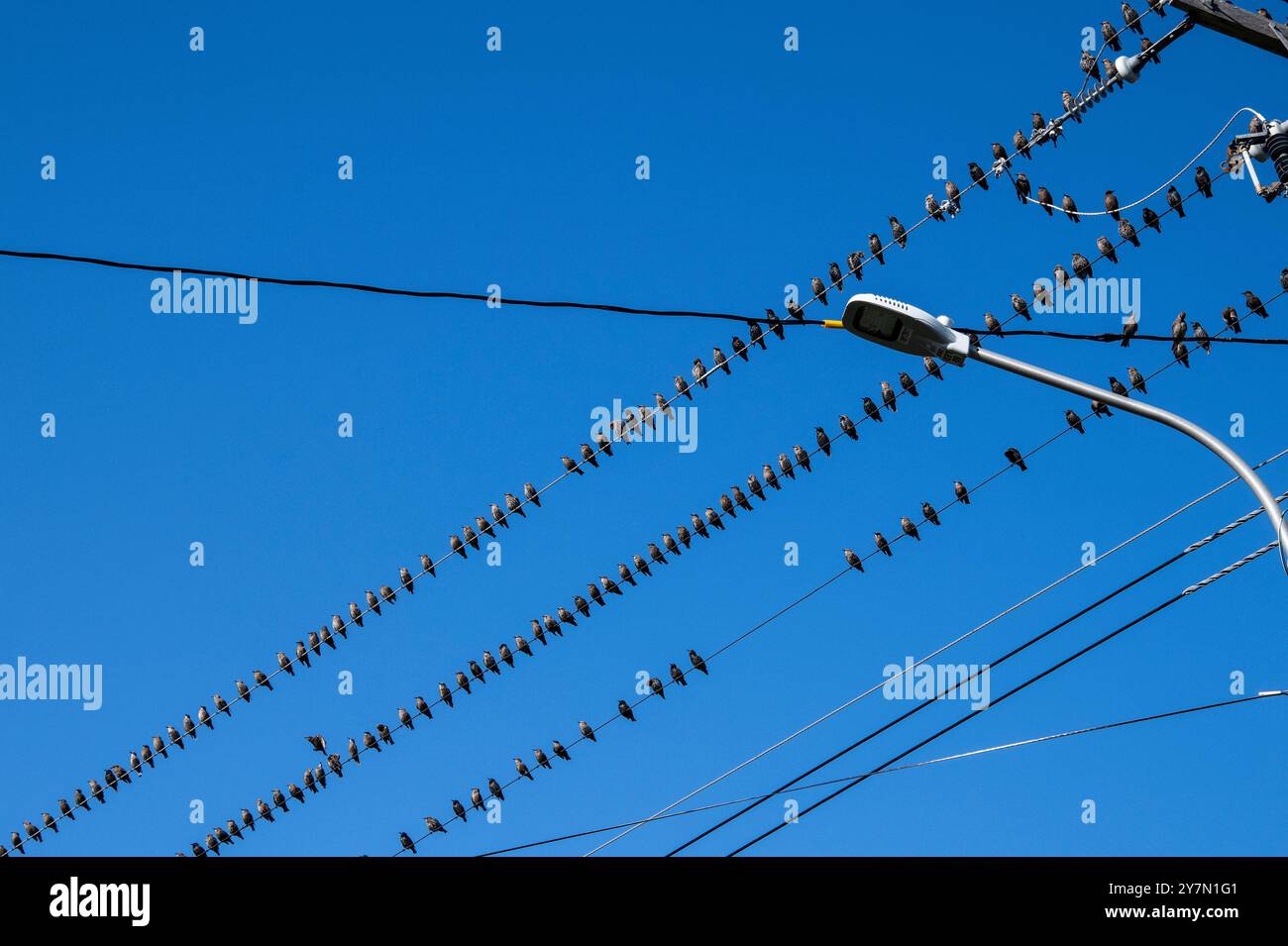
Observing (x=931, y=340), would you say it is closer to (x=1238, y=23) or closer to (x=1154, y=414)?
(x=1154, y=414)

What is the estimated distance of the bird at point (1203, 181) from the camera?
1889cm

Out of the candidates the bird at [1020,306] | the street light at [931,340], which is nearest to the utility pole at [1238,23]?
the street light at [931,340]

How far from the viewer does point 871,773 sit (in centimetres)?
1450

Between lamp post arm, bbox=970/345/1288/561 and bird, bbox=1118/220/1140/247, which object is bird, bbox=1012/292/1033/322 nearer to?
bird, bbox=1118/220/1140/247

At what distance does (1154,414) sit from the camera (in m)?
9.66

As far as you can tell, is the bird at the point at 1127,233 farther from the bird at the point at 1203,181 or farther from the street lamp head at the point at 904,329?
the street lamp head at the point at 904,329

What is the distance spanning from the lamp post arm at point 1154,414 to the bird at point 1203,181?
10.1 meters

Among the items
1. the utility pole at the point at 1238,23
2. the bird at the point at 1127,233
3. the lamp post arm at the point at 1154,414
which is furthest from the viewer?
the bird at the point at 1127,233

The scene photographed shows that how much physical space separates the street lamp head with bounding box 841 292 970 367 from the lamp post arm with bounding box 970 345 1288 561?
161 millimetres

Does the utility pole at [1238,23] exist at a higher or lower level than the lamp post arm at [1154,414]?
higher
